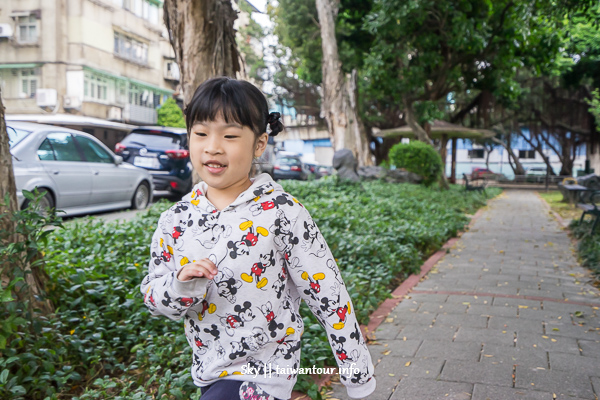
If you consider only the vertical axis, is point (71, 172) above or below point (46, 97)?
below

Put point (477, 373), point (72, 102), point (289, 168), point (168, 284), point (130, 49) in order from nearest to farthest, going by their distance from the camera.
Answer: point (168, 284) < point (477, 373) < point (72, 102) < point (289, 168) < point (130, 49)

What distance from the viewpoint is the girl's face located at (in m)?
1.78

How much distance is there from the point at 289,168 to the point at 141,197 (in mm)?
15962

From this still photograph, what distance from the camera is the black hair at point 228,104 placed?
1.78 m

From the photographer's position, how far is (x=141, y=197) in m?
10.5

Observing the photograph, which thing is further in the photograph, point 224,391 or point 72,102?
point 72,102

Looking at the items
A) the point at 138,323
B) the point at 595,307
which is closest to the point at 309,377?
the point at 138,323

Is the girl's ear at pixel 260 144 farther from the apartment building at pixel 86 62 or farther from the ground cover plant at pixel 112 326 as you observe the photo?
the apartment building at pixel 86 62

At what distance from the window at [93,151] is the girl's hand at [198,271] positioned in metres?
7.62

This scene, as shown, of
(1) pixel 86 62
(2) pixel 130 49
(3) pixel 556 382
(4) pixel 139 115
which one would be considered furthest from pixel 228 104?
(2) pixel 130 49

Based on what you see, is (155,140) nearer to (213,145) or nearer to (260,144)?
(260,144)

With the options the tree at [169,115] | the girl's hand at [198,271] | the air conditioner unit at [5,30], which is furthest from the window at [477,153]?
the girl's hand at [198,271]

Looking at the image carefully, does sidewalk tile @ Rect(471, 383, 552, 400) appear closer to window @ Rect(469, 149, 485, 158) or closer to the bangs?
the bangs

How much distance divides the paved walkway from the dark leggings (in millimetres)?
1599
